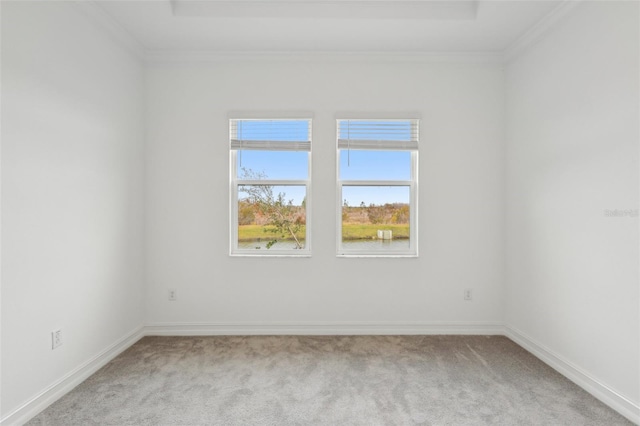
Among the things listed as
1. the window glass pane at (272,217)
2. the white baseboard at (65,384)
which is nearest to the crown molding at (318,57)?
the window glass pane at (272,217)

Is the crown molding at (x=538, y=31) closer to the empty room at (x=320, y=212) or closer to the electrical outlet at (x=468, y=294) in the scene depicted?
the empty room at (x=320, y=212)

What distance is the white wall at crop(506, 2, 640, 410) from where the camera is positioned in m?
2.07

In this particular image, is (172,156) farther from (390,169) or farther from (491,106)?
(491,106)

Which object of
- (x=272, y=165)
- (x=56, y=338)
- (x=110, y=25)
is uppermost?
(x=110, y=25)

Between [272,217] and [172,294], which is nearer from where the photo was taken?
[172,294]

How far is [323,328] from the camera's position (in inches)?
131

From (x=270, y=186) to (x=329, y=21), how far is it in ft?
5.38

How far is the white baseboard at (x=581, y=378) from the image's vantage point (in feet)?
6.67

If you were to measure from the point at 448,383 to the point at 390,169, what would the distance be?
6.64 ft

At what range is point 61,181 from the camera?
226 cm

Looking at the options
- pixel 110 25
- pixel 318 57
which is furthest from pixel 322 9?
pixel 110 25

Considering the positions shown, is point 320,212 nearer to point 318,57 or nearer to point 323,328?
point 323,328

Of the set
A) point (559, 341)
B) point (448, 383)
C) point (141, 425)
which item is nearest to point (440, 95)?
point (559, 341)

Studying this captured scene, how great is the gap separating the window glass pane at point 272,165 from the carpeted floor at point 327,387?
5.51ft
